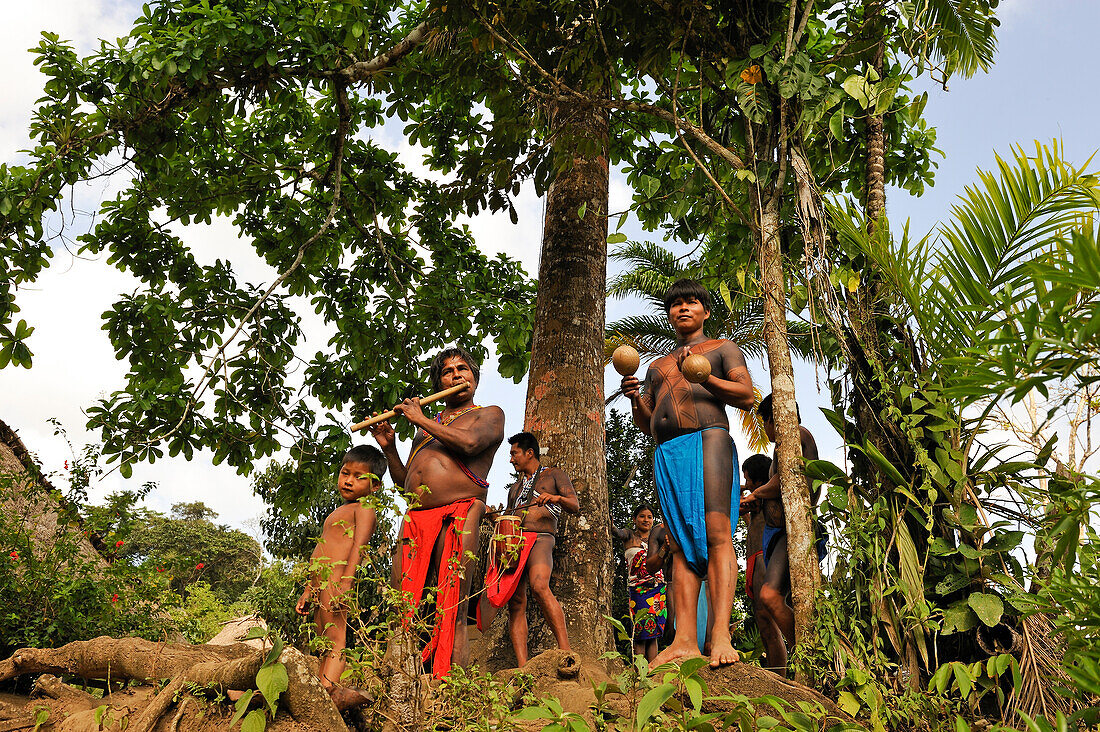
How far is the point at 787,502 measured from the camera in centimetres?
380

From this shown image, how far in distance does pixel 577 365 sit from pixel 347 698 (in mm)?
3018

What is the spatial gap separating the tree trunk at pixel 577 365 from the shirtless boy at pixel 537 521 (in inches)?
5.6

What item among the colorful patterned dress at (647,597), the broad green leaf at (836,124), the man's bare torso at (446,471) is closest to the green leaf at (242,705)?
the man's bare torso at (446,471)

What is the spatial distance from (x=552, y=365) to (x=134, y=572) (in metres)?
3.58

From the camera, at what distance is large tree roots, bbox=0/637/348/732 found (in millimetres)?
2951

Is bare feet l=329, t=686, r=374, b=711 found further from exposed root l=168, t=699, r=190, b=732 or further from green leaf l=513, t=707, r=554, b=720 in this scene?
green leaf l=513, t=707, r=554, b=720

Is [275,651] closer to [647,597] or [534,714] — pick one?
[534,714]

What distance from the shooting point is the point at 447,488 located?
14.4 feet

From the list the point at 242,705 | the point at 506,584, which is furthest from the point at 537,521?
the point at 242,705

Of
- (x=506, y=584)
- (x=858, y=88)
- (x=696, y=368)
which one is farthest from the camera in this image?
(x=506, y=584)

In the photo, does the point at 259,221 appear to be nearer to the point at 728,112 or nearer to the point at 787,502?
the point at 728,112

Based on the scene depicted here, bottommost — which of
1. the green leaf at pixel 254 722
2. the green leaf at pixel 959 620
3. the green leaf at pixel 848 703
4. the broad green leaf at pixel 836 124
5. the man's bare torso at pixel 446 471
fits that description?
the green leaf at pixel 254 722

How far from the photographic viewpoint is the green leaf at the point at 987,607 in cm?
307

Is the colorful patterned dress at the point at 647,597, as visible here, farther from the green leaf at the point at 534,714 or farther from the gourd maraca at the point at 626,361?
the green leaf at the point at 534,714
